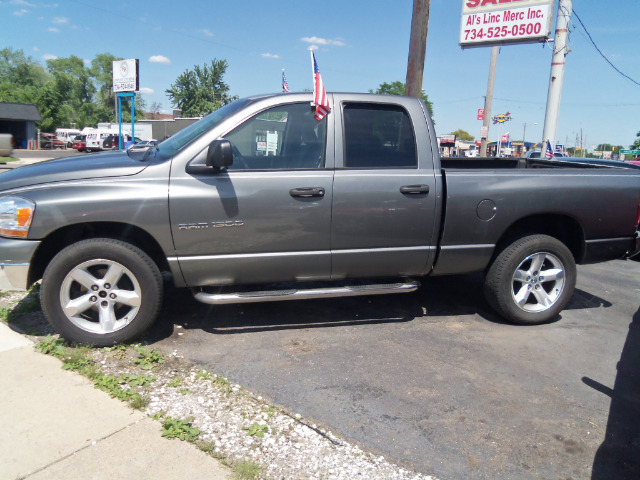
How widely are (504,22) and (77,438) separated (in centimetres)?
1786

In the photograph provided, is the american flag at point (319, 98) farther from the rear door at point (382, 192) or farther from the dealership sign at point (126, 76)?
the dealership sign at point (126, 76)

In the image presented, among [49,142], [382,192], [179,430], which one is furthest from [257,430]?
[49,142]

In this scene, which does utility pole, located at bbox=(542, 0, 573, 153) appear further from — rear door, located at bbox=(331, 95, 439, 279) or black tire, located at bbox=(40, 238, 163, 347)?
black tire, located at bbox=(40, 238, 163, 347)

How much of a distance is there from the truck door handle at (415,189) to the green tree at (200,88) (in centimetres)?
7941

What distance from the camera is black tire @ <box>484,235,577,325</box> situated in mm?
4309

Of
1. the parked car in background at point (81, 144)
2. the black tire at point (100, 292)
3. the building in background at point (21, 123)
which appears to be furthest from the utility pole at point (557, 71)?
the building in background at point (21, 123)

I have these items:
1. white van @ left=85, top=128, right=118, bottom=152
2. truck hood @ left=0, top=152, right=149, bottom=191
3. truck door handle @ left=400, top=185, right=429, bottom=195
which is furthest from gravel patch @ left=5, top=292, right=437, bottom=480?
white van @ left=85, top=128, right=118, bottom=152

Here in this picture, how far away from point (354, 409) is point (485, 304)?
258cm

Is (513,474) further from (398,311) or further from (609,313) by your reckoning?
(609,313)

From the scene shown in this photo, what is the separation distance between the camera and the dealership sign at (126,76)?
21.5m

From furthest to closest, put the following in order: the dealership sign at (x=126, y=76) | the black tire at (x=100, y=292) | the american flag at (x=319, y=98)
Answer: the dealership sign at (x=126, y=76)
the american flag at (x=319, y=98)
the black tire at (x=100, y=292)

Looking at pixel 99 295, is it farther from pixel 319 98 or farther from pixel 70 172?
pixel 319 98

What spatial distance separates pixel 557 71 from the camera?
1566cm

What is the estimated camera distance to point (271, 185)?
12.1 feet
